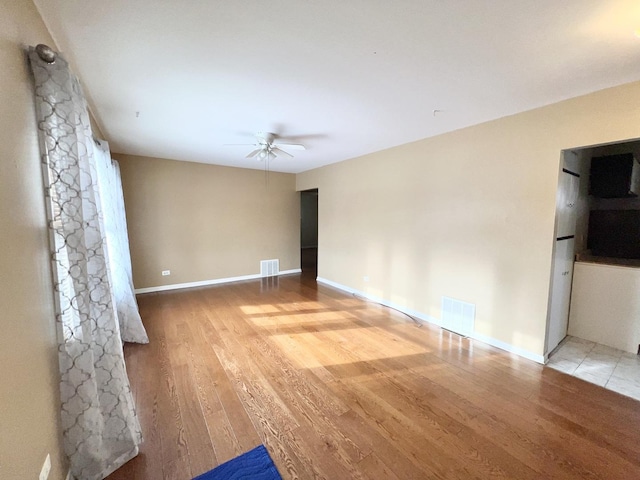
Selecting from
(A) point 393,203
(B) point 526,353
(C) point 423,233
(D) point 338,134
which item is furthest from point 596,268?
(D) point 338,134

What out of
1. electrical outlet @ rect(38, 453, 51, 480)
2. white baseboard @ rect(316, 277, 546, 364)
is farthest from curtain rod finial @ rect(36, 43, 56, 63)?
white baseboard @ rect(316, 277, 546, 364)

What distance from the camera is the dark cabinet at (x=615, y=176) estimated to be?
3.03 meters

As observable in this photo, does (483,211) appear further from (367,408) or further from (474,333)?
(367,408)

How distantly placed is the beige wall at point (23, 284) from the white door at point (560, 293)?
12.7 feet

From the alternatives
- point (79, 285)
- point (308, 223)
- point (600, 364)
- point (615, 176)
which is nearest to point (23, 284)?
point (79, 285)

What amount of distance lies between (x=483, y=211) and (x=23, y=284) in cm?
375

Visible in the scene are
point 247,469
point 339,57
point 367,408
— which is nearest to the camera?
point 247,469

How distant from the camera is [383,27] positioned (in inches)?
60.0

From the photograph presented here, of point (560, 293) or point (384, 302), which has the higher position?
point (560, 293)

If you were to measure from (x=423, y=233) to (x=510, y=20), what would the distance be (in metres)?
2.59

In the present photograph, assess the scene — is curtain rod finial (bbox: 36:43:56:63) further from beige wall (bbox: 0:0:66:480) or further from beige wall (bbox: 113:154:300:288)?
beige wall (bbox: 113:154:300:288)

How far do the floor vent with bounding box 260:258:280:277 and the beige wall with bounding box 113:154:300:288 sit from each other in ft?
0.41

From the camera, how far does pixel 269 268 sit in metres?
6.35

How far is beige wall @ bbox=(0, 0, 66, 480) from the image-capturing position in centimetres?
95
